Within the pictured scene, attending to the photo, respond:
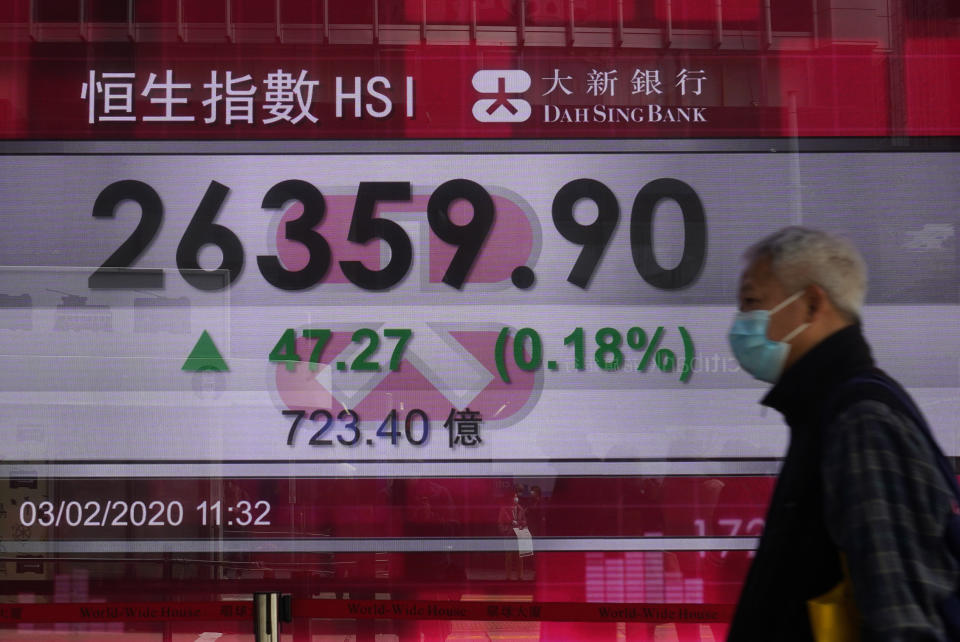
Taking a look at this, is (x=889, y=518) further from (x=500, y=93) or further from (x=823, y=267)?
(x=500, y=93)

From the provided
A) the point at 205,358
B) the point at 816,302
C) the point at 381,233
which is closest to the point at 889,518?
the point at 816,302

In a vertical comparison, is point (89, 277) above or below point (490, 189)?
below

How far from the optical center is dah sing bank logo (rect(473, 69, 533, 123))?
189 inches

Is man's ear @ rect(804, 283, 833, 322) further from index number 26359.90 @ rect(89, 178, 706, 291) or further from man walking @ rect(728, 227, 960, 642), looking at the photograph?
index number 26359.90 @ rect(89, 178, 706, 291)

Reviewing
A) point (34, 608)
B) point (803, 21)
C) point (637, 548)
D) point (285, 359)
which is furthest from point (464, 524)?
point (803, 21)

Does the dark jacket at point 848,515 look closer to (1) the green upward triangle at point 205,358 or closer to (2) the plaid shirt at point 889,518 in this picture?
(2) the plaid shirt at point 889,518

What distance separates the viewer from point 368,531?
4.68m

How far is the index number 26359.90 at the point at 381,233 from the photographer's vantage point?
475cm

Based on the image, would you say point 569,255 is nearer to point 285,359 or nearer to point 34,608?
point 285,359

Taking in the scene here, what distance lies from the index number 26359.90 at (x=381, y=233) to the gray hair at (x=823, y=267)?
2292mm

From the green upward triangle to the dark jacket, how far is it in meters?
Answer: 2.93

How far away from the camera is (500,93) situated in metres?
4.80

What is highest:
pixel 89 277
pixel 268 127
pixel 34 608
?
pixel 268 127

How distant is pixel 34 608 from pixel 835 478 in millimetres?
3841
